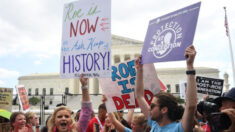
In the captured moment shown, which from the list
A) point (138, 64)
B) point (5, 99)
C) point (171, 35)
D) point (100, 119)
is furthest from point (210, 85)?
point (5, 99)

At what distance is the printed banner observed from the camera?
6.95 metres

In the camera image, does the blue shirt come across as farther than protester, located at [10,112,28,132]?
No

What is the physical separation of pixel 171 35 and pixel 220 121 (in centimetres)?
138

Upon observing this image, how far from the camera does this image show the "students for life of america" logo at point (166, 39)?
251cm

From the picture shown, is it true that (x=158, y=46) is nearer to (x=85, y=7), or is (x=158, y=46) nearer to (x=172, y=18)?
(x=172, y=18)

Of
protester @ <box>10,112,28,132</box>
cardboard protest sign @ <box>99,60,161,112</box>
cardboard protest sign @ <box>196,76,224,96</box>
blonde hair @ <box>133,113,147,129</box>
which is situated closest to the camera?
blonde hair @ <box>133,113,147,129</box>

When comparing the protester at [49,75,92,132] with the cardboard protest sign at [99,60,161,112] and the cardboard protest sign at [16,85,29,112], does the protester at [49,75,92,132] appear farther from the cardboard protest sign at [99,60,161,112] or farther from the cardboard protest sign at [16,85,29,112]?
the cardboard protest sign at [16,85,29,112]

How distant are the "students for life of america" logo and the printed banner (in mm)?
5497

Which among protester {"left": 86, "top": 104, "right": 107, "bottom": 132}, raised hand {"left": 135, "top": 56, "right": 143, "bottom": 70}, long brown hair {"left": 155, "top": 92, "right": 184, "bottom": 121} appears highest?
raised hand {"left": 135, "top": 56, "right": 143, "bottom": 70}

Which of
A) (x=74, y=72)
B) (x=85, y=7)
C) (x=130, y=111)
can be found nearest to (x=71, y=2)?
(x=85, y=7)

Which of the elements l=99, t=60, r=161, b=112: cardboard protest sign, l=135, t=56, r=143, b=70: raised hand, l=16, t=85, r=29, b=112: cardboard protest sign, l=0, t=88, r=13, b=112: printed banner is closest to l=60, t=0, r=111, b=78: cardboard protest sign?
l=135, t=56, r=143, b=70: raised hand

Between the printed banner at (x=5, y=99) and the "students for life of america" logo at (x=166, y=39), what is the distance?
5.50m

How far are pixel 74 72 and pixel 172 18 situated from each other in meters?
1.33

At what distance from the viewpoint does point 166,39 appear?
264cm
